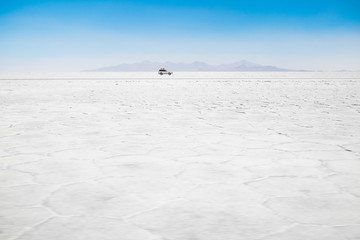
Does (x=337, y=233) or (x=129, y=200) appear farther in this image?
→ (x=129, y=200)

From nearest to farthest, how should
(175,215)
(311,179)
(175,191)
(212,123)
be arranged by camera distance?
1. (175,215)
2. (175,191)
3. (311,179)
4. (212,123)

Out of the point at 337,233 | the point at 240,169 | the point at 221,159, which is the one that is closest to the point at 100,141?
Result: the point at 221,159

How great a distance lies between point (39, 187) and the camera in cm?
171

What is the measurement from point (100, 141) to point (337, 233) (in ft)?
7.20

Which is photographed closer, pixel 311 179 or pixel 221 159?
pixel 311 179

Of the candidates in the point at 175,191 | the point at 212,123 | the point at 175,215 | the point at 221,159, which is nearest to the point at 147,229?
the point at 175,215

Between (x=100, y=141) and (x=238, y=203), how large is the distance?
1.76m

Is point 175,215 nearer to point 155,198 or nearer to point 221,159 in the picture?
point 155,198

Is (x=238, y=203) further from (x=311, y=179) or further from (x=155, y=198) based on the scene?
(x=311, y=179)

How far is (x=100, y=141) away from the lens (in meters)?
2.93

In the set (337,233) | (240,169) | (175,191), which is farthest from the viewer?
(240,169)

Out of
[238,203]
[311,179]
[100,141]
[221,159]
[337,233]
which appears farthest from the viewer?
[100,141]

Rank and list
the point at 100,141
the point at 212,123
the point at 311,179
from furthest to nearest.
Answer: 1. the point at 212,123
2. the point at 100,141
3. the point at 311,179

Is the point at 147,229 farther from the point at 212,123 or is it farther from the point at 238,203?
the point at 212,123
